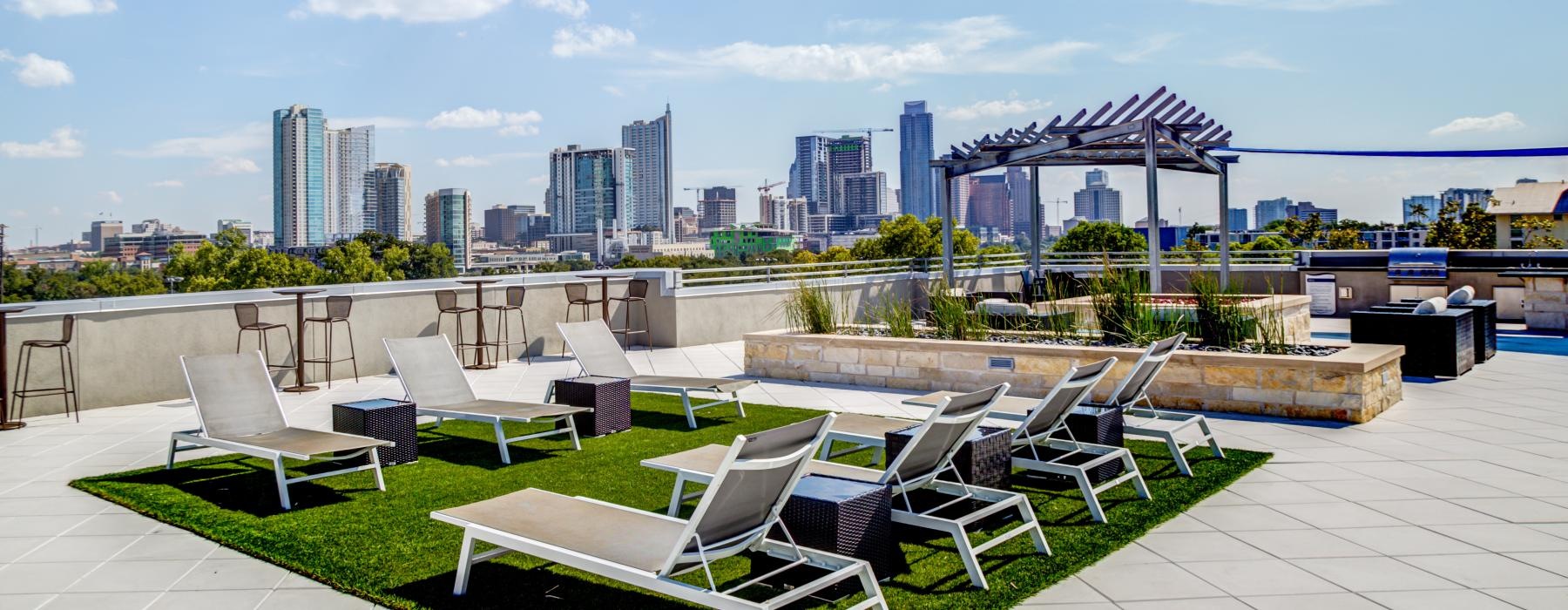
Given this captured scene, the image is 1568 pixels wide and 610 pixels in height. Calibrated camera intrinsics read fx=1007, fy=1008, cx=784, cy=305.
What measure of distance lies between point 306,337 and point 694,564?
8554mm

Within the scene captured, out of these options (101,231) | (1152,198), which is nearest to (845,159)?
(101,231)

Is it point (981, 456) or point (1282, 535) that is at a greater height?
point (981, 456)

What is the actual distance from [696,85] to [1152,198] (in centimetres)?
3381

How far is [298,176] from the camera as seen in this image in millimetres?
124312

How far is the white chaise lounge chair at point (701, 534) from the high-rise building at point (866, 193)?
496 ft

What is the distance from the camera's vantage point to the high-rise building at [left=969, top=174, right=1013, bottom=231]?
4875 inches

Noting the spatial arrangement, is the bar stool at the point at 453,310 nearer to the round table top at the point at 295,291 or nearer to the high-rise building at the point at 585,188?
the round table top at the point at 295,291

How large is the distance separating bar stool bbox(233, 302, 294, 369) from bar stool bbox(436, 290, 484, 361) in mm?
1560

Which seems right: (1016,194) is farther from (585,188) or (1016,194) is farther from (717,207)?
(717,207)

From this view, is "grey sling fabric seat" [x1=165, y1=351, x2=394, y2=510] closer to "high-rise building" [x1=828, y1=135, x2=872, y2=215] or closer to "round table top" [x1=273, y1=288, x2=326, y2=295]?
"round table top" [x1=273, y1=288, x2=326, y2=295]

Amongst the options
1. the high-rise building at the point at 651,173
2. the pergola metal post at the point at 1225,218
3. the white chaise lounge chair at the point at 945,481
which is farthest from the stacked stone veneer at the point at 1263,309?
the high-rise building at the point at 651,173

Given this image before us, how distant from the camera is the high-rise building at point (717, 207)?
173000mm

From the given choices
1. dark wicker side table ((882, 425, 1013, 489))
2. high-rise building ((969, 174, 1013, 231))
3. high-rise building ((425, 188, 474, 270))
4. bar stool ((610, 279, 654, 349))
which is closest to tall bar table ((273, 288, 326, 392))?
bar stool ((610, 279, 654, 349))

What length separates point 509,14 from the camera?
2664cm
